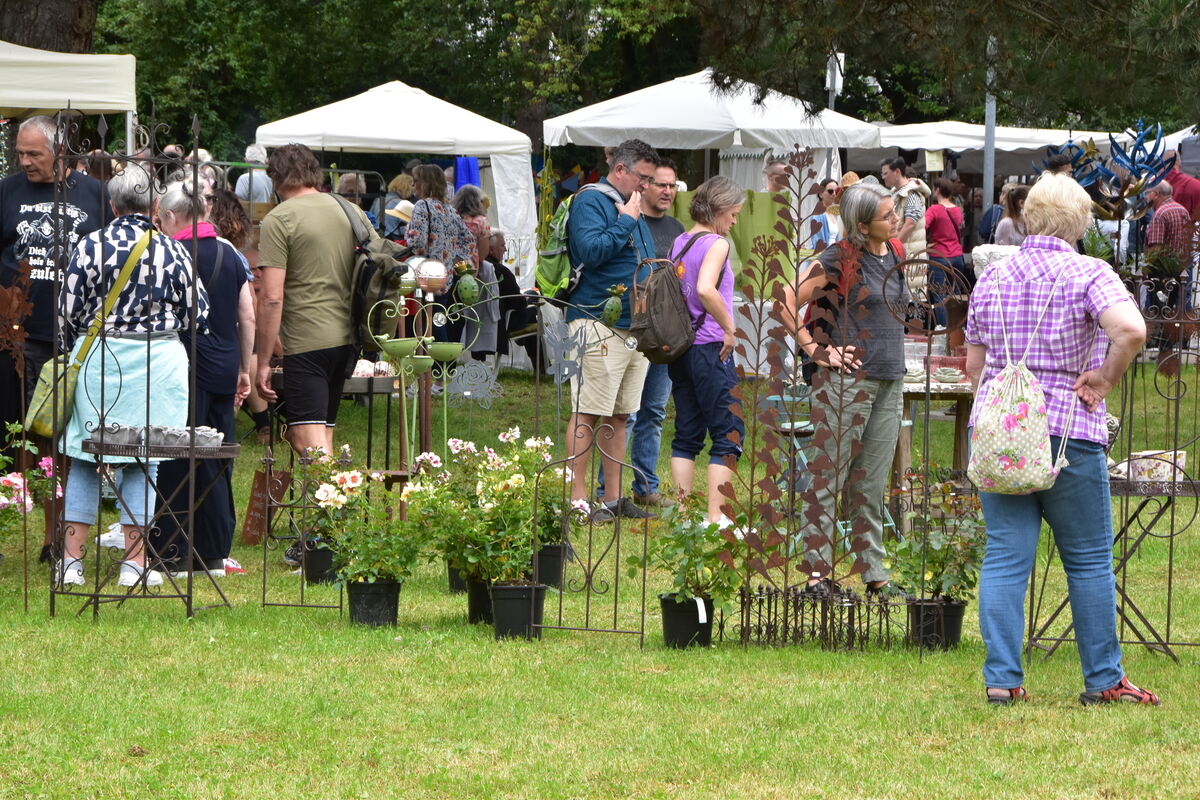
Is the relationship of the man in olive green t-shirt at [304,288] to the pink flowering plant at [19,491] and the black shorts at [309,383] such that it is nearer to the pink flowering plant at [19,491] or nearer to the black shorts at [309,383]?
the black shorts at [309,383]

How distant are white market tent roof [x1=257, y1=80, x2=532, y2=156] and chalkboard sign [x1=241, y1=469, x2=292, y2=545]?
20.4 ft

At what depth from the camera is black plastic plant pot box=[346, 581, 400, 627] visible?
6473mm

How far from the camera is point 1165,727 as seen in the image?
5023 millimetres

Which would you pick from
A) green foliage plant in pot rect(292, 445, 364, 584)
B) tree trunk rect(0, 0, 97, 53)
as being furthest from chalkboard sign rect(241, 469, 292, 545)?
tree trunk rect(0, 0, 97, 53)

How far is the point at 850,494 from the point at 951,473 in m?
0.78

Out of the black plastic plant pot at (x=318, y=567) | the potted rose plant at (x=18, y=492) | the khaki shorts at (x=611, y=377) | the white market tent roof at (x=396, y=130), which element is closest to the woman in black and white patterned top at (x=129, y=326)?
the potted rose plant at (x=18, y=492)

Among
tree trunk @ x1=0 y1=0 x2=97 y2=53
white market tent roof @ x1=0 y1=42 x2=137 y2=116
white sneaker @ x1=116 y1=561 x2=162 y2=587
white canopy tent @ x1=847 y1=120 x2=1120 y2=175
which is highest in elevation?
white canopy tent @ x1=847 y1=120 x2=1120 y2=175

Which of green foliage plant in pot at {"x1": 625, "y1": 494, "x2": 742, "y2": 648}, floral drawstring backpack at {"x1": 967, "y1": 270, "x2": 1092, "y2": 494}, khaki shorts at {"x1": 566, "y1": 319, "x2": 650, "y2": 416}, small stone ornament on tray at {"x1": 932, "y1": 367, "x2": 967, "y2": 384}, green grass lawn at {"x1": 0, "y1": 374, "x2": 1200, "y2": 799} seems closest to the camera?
green grass lawn at {"x1": 0, "y1": 374, "x2": 1200, "y2": 799}

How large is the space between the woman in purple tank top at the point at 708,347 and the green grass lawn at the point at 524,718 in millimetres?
1843

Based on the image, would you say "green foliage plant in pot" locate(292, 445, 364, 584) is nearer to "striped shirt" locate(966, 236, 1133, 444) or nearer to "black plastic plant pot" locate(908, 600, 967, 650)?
"black plastic plant pot" locate(908, 600, 967, 650)

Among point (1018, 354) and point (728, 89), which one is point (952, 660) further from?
point (728, 89)

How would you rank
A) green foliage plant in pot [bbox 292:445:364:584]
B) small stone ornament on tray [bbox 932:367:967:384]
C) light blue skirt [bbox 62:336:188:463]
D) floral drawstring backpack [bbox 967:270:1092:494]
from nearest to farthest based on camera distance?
floral drawstring backpack [bbox 967:270:1092:494] → green foliage plant in pot [bbox 292:445:364:584] → light blue skirt [bbox 62:336:188:463] → small stone ornament on tray [bbox 932:367:967:384]

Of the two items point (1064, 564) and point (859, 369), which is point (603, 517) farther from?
point (1064, 564)

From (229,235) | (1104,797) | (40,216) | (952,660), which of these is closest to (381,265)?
(229,235)
